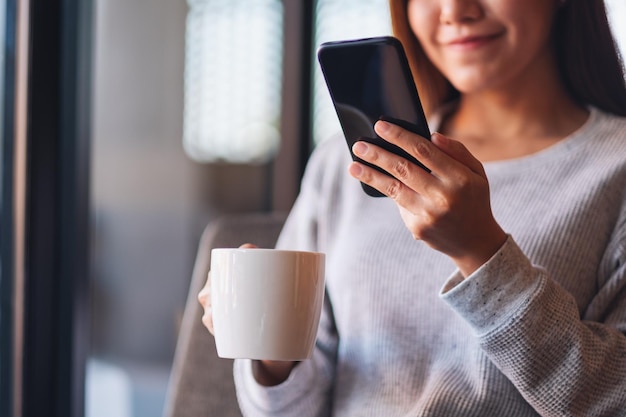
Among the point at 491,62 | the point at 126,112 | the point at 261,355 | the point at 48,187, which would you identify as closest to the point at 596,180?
the point at 491,62

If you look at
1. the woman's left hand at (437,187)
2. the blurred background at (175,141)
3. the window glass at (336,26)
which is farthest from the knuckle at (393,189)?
the window glass at (336,26)

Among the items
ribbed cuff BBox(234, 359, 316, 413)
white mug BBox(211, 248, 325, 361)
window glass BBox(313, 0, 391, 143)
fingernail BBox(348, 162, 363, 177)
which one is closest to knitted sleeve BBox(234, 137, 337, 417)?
ribbed cuff BBox(234, 359, 316, 413)

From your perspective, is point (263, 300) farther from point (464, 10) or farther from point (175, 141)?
point (175, 141)

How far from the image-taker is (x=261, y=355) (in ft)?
2.40

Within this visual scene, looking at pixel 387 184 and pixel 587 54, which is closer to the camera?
pixel 387 184

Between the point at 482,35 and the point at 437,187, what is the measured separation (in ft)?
0.99

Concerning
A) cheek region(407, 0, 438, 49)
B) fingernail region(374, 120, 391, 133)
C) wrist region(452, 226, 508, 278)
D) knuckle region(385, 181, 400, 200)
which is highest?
cheek region(407, 0, 438, 49)

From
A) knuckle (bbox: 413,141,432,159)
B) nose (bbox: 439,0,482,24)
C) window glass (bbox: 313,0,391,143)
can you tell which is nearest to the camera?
knuckle (bbox: 413,141,432,159)

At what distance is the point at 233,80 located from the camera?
2002 mm

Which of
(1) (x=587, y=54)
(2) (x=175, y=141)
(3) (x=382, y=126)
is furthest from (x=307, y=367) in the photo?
(2) (x=175, y=141)

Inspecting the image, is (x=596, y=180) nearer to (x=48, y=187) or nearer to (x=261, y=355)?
(x=261, y=355)

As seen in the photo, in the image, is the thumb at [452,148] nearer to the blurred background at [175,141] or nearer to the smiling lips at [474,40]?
the smiling lips at [474,40]

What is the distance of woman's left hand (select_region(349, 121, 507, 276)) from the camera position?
68cm

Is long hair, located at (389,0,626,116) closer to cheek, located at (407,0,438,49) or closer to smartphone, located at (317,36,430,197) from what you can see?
cheek, located at (407,0,438,49)
